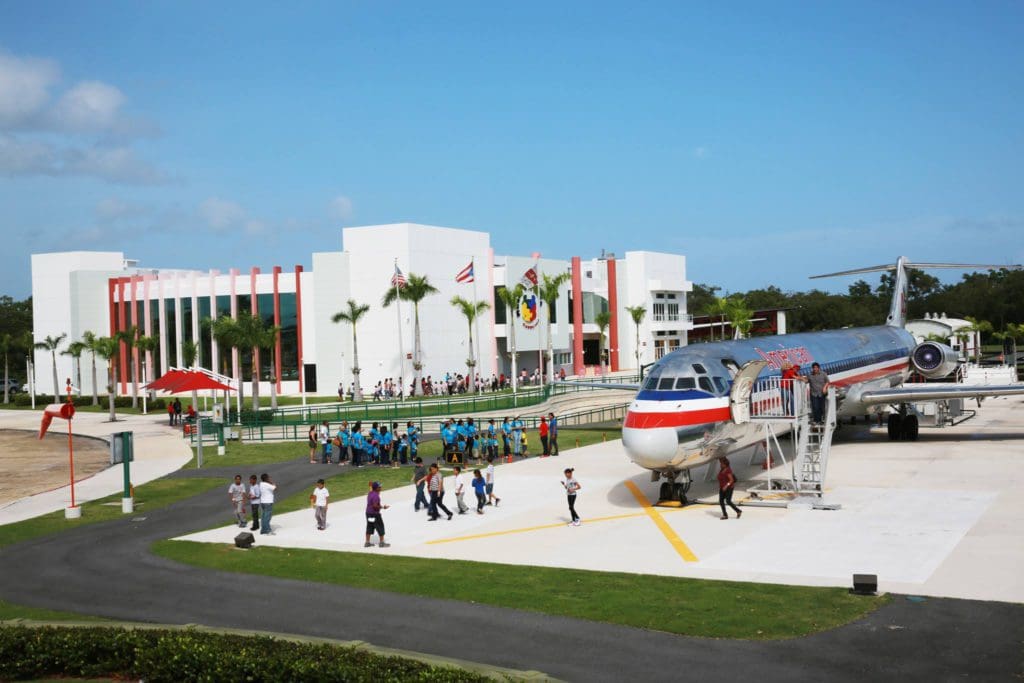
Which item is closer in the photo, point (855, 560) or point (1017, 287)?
point (855, 560)

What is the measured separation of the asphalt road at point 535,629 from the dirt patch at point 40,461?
15.7 metres

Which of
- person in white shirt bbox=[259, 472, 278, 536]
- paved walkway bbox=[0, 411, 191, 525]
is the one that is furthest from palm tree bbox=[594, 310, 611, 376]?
person in white shirt bbox=[259, 472, 278, 536]

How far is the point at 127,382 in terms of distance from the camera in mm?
92250

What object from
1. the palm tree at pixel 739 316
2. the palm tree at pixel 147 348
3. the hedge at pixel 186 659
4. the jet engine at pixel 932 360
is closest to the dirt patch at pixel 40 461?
the palm tree at pixel 147 348

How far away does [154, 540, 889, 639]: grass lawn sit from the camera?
15148 millimetres

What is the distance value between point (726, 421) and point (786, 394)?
9.82 feet

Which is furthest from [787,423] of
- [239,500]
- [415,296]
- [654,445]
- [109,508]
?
[415,296]

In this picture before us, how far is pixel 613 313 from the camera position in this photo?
97812 millimetres

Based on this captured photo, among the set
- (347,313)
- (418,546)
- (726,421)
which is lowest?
(418,546)

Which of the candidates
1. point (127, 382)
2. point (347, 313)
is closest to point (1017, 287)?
point (347, 313)

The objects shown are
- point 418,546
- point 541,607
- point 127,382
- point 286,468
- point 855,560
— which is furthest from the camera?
point 127,382

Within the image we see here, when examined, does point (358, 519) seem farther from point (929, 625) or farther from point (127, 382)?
point (127, 382)

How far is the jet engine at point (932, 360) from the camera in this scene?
4228 centimetres

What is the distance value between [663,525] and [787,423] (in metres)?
5.46
